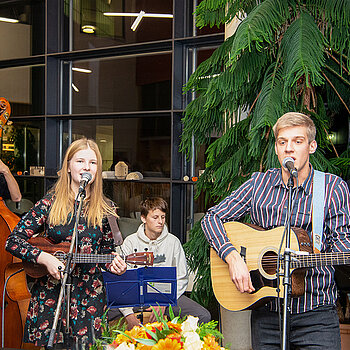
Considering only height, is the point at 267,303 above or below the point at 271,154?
below

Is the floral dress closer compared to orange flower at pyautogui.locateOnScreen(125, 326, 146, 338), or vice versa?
orange flower at pyautogui.locateOnScreen(125, 326, 146, 338)

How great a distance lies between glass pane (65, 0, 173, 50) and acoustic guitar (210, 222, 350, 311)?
3.27 meters

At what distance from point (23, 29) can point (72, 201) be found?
3.89m

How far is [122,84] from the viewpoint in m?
5.70

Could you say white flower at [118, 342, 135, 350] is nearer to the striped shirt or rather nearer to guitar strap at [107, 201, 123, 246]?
the striped shirt

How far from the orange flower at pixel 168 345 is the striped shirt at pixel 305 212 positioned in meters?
1.12

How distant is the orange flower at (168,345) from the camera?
4.31 feet

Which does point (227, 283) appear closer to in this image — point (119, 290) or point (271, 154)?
point (271, 154)

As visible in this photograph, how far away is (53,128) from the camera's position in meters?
5.99

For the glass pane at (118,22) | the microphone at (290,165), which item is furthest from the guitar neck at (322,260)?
the glass pane at (118,22)

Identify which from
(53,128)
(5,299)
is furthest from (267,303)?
(53,128)

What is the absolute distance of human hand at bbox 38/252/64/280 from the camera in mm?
2727

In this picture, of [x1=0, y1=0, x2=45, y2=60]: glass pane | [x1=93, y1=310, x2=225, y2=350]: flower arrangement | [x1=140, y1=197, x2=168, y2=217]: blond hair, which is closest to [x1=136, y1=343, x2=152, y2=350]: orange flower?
[x1=93, y1=310, x2=225, y2=350]: flower arrangement

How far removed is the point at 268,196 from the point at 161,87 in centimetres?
316
